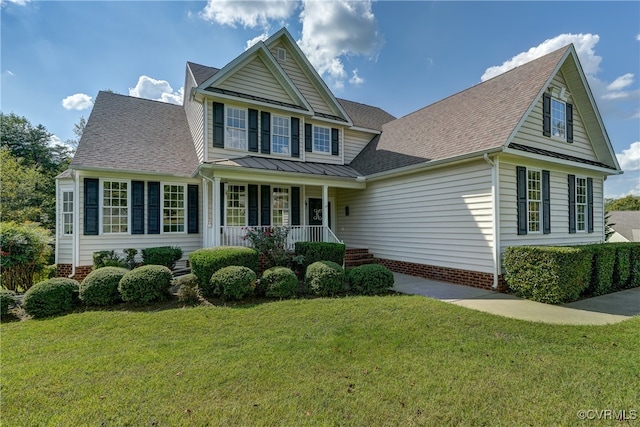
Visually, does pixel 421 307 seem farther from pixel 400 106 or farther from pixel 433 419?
pixel 400 106

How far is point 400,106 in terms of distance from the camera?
821 inches

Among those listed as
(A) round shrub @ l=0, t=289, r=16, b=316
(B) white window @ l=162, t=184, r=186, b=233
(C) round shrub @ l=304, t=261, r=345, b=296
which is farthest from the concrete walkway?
(A) round shrub @ l=0, t=289, r=16, b=316

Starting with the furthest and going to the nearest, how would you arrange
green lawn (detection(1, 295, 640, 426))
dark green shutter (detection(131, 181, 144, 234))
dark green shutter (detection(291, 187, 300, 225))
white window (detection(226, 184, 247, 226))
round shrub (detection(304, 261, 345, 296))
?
dark green shutter (detection(291, 187, 300, 225)) → white window (detection(226, 184, 247, 226)) → dark green shutter (detection(131, 181, 144, 234)) → round shrub (detection(304, 261, 345, 296)) → green lawn (detection(1, 295, 640, 426))

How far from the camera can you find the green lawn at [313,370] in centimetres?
294

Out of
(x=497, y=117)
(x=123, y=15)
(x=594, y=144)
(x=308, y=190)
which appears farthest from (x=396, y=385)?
(x=594, y=144)

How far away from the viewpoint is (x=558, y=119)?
10.2 m

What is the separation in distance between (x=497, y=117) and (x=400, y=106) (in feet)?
41.1

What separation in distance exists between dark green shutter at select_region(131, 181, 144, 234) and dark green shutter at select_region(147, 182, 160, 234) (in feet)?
0.72

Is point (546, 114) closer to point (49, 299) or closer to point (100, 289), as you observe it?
point (100, 289)

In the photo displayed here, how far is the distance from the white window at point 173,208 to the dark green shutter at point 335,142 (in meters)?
6.99

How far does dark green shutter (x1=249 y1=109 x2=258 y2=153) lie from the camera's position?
11566 millimetres

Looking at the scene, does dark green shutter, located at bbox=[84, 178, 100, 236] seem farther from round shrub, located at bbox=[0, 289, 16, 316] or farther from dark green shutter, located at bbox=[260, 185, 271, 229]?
dark green shutter, located at bbox=[260, 185, 271, 229]

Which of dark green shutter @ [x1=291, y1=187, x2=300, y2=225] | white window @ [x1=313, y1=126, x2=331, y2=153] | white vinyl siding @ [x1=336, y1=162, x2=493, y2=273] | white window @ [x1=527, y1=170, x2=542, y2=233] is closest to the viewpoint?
white vinyl siding @ [x1=336, y1=162, x2=493, y2=273]

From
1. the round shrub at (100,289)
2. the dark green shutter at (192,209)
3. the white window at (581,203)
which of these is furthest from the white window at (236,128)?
the white window at (581,203)
